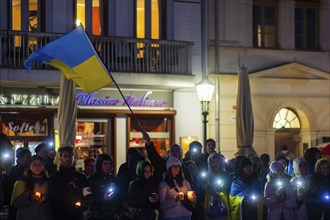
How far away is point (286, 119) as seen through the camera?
22.0 meters

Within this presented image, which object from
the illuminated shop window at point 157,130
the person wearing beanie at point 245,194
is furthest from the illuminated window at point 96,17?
the person wearing beanie at point 245,194

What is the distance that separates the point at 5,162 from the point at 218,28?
11573mm

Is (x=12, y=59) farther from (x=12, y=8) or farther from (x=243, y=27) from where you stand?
(x=243, y=27)

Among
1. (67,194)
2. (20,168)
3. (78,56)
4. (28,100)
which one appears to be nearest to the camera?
(67,194)

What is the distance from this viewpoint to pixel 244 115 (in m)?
18.7

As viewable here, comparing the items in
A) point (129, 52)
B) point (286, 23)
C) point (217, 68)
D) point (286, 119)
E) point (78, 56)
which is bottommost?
point (286, 119)

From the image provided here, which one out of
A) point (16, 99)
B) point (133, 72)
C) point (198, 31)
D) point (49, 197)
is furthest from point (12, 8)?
point (49, 197)

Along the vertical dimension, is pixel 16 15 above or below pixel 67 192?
above

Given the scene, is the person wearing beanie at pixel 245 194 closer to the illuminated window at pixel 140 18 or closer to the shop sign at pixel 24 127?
the shop sign at pixel 24 127

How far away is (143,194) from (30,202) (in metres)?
1.64

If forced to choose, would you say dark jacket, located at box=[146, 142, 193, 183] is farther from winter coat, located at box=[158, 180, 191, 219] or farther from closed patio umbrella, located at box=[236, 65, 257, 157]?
closed patio umbrella, located at box=[236, 65, 257, 157]

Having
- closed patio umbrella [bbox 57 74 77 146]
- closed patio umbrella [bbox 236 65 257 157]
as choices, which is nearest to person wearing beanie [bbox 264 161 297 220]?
closed patio umbrella [bbox 57 74 77 146]

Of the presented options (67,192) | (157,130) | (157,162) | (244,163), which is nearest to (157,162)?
(157,162)

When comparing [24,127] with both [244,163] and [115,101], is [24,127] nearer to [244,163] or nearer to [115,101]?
[115,101]
